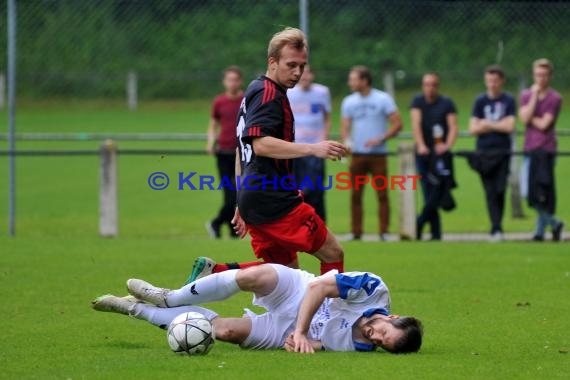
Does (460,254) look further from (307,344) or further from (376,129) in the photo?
(307,344)

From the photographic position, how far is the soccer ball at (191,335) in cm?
766

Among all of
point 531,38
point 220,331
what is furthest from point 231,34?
point 220,331

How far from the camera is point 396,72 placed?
2194cm

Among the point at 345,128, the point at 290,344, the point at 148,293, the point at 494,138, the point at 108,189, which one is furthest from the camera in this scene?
the point at 345,128

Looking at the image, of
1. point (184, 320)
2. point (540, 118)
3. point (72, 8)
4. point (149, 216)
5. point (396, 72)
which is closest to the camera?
point (184, 320)

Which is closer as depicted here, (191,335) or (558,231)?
(191,335)

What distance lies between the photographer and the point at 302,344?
7.78 meters

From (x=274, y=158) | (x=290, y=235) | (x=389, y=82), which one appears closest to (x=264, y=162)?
(x=274, y=158)

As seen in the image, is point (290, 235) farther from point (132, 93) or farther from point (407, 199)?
point (132, 93)

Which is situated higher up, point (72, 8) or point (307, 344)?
point (72, 8)

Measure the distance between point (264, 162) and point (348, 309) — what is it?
1.19 m

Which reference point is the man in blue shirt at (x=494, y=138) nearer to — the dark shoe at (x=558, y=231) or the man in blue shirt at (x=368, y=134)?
the dark shoe at (x=558, y=231)

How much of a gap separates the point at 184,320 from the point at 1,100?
16532mm

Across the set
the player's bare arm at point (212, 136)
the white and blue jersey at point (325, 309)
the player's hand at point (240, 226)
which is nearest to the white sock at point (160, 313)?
the white and blue jersey at point (325, 309)
